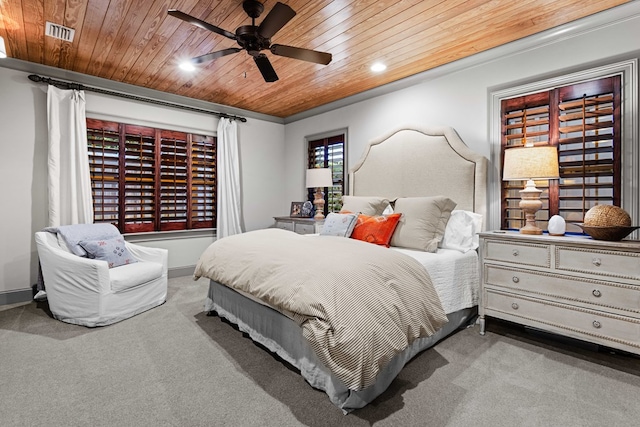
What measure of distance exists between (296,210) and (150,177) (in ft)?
7.27

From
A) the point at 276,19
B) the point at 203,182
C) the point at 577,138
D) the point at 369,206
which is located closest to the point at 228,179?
the point at 203,182

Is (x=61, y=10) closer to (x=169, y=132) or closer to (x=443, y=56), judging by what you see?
(x=169, y=132)

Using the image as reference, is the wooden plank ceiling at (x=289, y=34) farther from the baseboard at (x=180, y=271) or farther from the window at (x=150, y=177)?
the baseboard at (x=180, y=271)

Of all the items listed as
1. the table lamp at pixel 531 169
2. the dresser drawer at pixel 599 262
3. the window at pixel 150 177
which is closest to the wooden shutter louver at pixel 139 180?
the window at pixel 150 177

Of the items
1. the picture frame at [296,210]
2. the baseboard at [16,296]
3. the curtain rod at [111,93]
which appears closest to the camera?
the baseboard at [16,296]

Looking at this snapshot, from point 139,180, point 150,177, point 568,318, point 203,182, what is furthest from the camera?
point 203,182

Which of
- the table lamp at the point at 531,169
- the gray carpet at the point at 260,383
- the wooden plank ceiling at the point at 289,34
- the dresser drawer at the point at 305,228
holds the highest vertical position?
the wooden plank ceiling at the point at 289,34

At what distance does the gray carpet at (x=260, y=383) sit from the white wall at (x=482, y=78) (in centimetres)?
149

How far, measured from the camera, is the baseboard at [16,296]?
3479 mm

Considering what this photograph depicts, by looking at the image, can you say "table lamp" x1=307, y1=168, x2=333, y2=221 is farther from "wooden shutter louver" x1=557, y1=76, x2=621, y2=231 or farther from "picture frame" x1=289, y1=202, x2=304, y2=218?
"wooden shutter louver" x1=557, y1=76, x2=621, y2=231

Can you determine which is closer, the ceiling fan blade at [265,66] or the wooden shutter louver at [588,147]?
the wooden shutter louver at [588,147]

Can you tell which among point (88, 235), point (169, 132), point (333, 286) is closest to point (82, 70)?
point (169, 132)

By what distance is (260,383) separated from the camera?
200cm

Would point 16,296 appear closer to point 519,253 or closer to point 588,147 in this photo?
point 519,253
